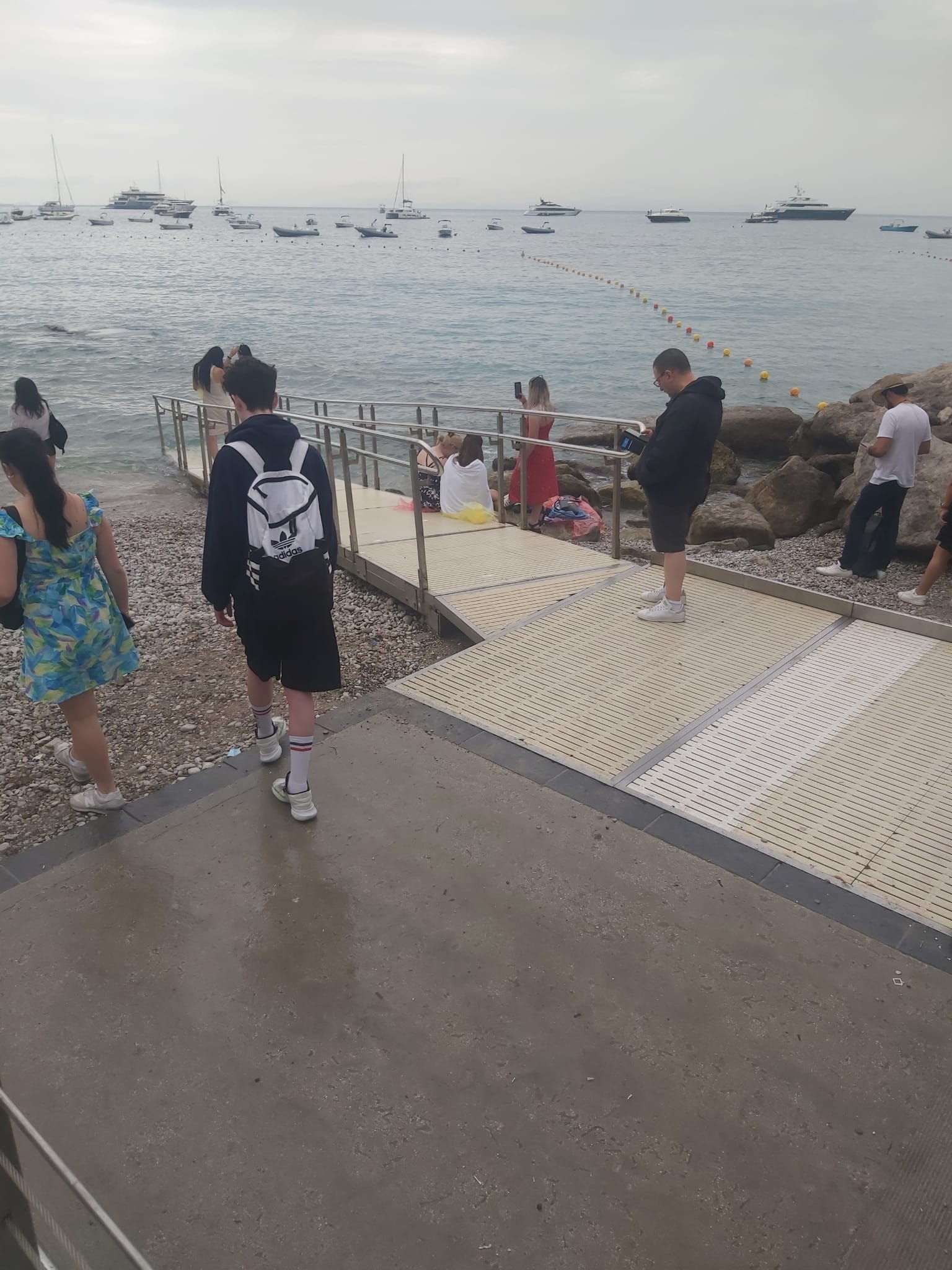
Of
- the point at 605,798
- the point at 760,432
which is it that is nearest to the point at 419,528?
the point at 605,798

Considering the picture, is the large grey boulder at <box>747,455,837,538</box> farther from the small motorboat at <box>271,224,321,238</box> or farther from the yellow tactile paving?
the small motorboat at <box>271,224,321,238</box>

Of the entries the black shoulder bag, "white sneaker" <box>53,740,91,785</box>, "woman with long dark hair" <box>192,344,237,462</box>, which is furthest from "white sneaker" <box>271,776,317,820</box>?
"woman with long dark hair" <box>192,344,237,462</box>

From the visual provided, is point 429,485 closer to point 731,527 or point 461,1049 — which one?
point 731,527

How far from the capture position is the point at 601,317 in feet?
121

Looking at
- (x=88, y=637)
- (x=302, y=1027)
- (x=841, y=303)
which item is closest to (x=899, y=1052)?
(x=302, y=1027)

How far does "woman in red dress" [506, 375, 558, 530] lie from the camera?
7.43 metres

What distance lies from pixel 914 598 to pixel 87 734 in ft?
17.7

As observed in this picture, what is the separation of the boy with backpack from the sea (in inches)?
379

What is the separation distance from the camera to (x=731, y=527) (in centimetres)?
879

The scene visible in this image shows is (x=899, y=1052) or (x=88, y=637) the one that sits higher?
(x=88, y=637)

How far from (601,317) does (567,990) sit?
37.6 m

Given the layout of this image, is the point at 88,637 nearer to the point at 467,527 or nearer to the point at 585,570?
the point at 585,570

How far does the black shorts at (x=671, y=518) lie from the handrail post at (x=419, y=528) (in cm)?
145

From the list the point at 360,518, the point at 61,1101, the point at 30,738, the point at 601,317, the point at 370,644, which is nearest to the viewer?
the point at 61,1101
